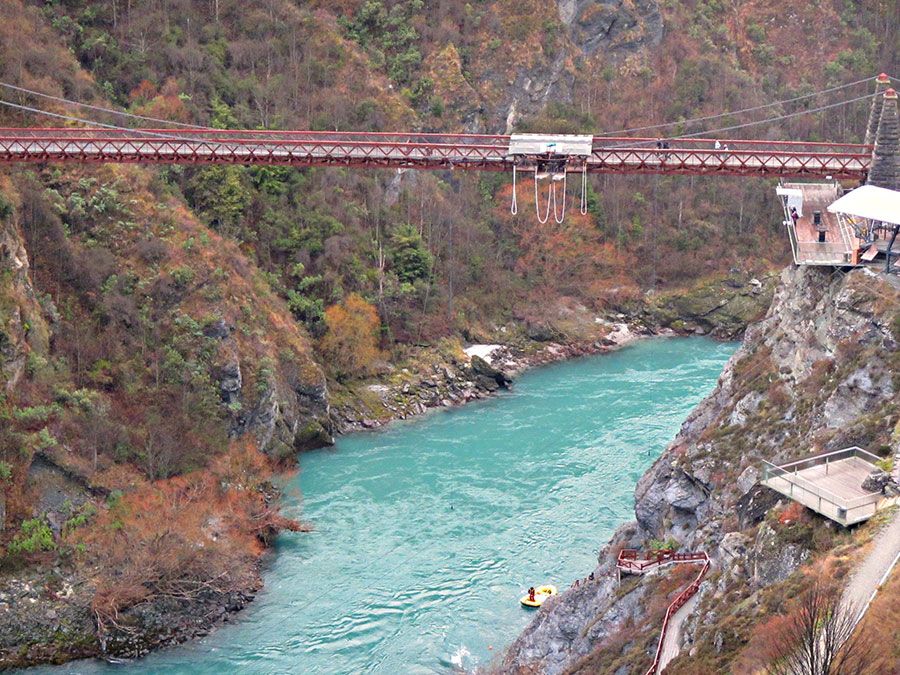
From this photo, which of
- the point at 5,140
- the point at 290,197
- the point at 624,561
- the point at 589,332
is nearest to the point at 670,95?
the point at 589,332

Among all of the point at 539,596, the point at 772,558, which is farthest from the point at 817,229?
the point at 772,558

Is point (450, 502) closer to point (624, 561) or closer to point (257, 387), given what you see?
point (257, 387)

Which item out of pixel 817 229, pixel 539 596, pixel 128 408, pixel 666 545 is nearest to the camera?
pixel 666 545

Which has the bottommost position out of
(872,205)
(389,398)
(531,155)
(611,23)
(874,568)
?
(389,398)

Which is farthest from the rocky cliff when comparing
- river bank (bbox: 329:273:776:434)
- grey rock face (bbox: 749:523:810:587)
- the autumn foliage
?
the autumn foliage

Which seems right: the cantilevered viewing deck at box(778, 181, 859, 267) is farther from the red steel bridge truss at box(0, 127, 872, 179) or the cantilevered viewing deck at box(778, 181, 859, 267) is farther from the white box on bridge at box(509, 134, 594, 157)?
the white box on bridge at box(509, 134, 594, 157)

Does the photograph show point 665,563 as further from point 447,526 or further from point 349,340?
point 349,340
